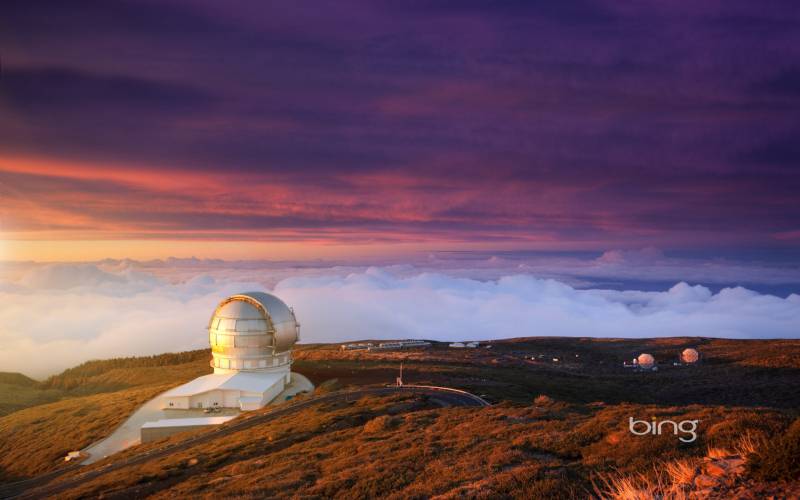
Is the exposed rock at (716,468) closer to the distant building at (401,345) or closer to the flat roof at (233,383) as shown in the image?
the flat roof at (233,383)

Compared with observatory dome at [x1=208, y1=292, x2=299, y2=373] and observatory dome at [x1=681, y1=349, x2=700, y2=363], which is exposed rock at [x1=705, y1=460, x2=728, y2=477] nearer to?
observatory dome at [x1=208, y1=292, x2=299, y2=373]

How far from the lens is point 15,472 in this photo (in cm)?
3572

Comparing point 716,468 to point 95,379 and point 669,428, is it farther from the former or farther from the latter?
point 95,379

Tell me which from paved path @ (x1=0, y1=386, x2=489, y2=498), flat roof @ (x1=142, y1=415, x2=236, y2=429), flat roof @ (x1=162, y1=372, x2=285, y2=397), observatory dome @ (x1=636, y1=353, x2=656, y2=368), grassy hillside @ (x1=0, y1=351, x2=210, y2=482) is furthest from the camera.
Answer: observatory dome @ (x1=636, y1=353, x2=656, y2=368)

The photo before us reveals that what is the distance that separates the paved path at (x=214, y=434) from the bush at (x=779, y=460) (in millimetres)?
24083

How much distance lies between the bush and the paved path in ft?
79.0

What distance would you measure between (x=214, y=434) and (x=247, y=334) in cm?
1555

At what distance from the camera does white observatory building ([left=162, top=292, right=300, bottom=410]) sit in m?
45.1

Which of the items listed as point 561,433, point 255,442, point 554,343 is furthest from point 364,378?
point 554,343

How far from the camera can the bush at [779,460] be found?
27.0 ft

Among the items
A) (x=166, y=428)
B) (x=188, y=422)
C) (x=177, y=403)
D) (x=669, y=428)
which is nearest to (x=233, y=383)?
(x=177, y=403)

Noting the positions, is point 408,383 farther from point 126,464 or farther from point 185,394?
point 126,464

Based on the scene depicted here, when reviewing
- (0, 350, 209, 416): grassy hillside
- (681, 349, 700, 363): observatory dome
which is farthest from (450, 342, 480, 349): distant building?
(0, 350, 209, 416): grassy hillside

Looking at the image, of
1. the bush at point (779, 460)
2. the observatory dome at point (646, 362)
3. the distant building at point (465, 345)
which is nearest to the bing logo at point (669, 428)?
the bush at point (779, 460)
